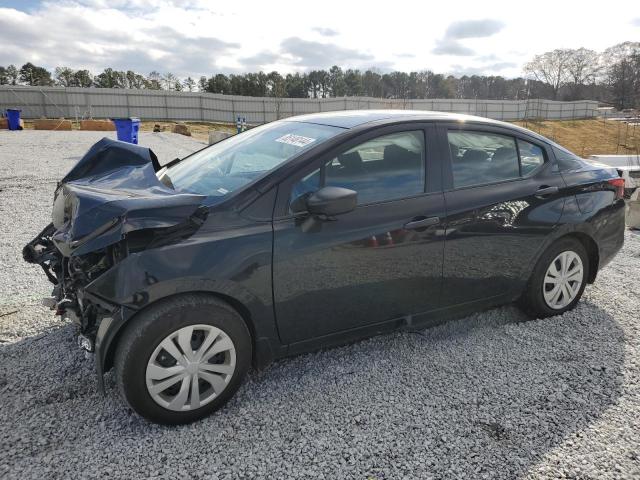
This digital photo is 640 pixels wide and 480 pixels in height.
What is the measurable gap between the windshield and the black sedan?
17mm

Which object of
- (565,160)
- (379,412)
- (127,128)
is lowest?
(379,412)

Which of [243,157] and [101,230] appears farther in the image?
[243,157]

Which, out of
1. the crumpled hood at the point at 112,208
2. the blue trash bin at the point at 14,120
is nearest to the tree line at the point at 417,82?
the blue trash bin at the point at 14,120

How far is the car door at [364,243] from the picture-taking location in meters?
2.78

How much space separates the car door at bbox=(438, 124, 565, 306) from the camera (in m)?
3.31

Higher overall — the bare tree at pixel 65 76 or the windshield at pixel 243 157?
the bare tree at pixel 65 76

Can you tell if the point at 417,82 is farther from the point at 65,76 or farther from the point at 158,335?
the point at 158,335

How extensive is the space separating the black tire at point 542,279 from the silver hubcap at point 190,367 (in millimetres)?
2466

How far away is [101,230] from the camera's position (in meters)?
2.40

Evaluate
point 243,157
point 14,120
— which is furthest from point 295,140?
point 14,120

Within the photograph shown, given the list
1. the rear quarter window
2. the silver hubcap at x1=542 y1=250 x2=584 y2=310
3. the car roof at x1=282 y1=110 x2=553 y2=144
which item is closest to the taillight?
the rear quarter window

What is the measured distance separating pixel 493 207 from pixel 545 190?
0.57m

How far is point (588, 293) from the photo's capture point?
14.8ft

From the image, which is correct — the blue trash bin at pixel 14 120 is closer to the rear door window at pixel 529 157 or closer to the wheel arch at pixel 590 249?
the rear door window at pixel 529 157
